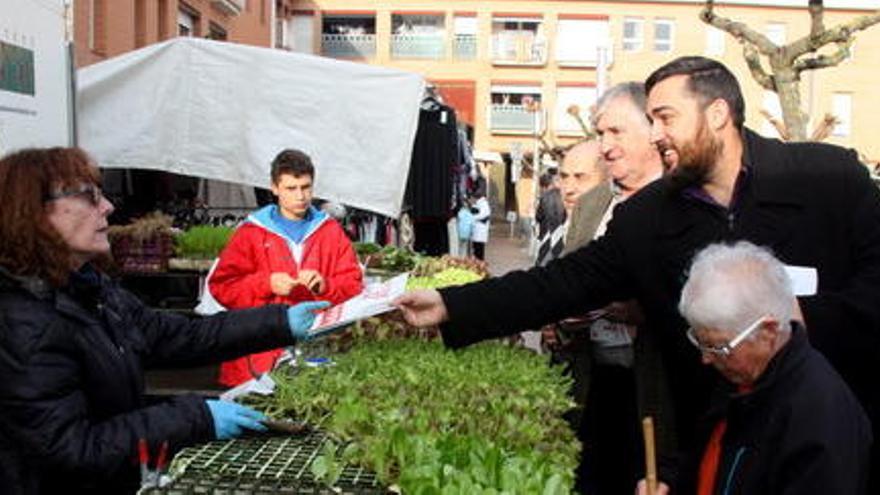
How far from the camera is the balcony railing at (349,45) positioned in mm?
45053

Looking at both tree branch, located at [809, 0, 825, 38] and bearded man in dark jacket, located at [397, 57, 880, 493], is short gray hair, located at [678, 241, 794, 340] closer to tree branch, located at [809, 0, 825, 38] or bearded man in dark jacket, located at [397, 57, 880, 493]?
bearded man in dark jacket, located at [397, 57, 880, 493]

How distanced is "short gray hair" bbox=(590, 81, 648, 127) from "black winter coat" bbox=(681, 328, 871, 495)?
5.12 feet

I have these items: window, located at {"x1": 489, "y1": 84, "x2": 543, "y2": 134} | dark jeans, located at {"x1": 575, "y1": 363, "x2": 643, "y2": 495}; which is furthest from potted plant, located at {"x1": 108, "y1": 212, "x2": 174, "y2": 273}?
window, located at {"x1": 489, "y1": 84, "x2": 543, "y2": 134}

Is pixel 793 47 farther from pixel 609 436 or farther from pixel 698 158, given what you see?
Answer: pixel 698 158

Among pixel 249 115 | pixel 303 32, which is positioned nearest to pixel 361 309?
pixel 249 115

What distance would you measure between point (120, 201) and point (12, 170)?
722 cm

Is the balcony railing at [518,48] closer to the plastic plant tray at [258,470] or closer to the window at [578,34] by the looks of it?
the window at [578,34]

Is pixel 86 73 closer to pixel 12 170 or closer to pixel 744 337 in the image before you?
pixel 12 170

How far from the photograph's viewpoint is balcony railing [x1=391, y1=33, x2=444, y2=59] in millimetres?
44250

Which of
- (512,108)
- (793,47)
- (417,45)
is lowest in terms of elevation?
(793,47)

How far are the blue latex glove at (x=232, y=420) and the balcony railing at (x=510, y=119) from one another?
41430 mm

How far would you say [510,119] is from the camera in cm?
4391

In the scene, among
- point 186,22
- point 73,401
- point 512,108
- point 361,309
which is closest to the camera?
point 73,401

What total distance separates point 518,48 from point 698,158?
42847mm
